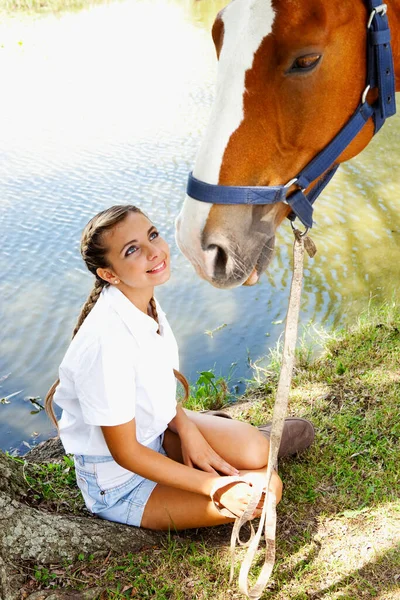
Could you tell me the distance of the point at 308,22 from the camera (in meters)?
1.54

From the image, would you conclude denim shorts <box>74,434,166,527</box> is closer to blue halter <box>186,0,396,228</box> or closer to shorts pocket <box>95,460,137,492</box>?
shorts pocket <box>95,460,137,492</box>

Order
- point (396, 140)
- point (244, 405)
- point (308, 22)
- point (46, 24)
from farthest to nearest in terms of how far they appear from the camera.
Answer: point (46, 24), point (396, 140), point (244, 405), point (308, 22)

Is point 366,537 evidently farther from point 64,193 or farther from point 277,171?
point 64,193

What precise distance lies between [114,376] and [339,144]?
3.40 ft

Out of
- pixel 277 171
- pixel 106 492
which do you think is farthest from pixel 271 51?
pixel 106 492

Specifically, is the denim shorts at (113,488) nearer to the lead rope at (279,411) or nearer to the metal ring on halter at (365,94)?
the lead rope at (279,411)

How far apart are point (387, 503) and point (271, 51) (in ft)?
5.60

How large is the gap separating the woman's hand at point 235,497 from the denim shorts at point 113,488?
0.92ft

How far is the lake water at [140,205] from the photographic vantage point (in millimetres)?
4258

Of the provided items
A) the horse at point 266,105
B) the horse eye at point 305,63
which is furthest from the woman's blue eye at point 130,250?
the horse eye at point 305,63

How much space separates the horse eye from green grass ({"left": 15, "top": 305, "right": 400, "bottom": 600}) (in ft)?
5.31

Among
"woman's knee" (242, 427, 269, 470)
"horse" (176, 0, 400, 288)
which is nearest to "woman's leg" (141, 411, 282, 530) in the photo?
"woman's knee" (242, 427, 269, 470)

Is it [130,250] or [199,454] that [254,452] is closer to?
[199,454]

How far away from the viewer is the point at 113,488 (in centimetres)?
220
